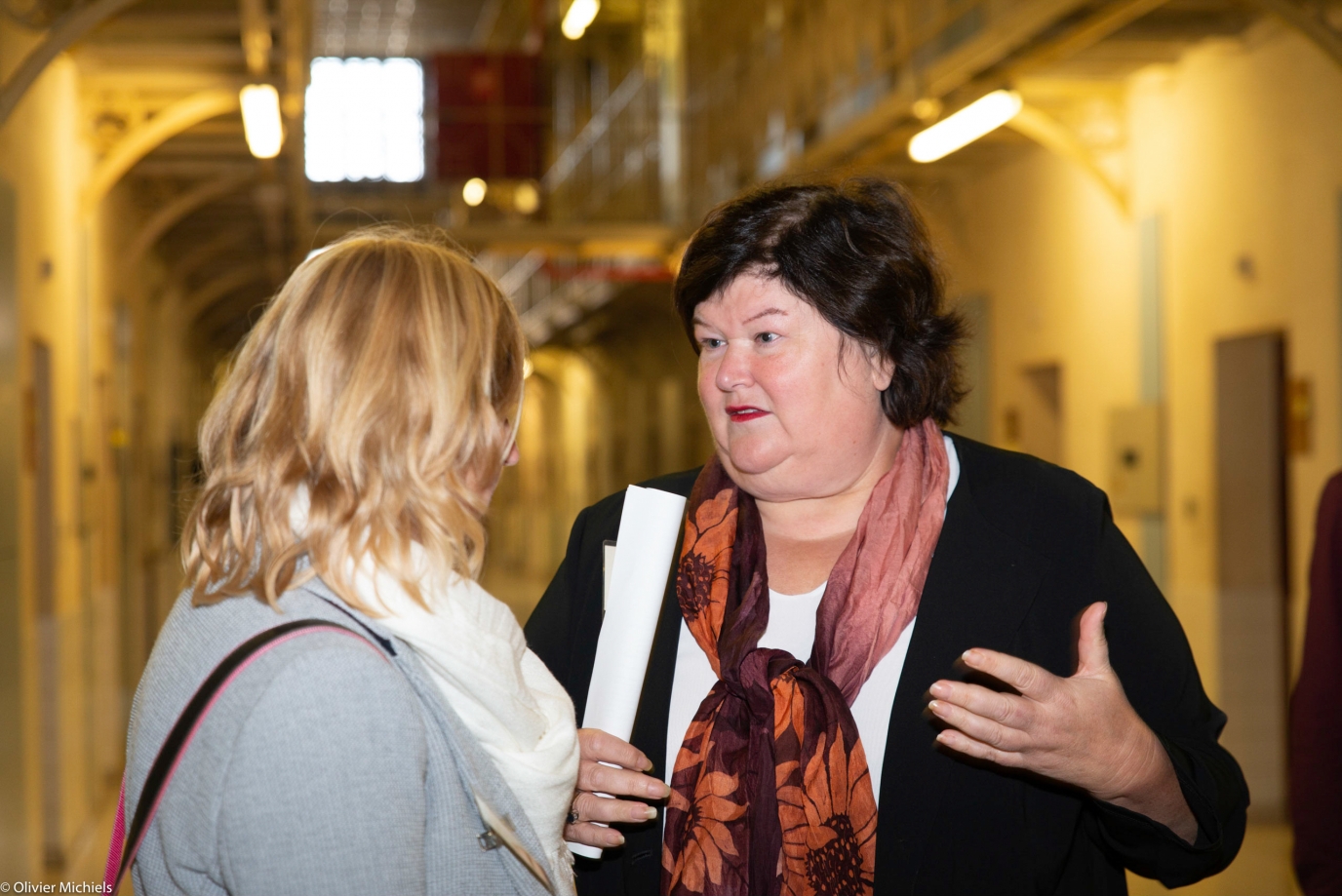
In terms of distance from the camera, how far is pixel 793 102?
34.1 feet

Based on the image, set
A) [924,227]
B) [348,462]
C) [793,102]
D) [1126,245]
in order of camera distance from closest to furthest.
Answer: [348,462] → [924,227] → [1126,245] → [793,102]

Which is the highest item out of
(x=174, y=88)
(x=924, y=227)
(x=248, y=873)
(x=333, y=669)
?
(x=174, y=88)

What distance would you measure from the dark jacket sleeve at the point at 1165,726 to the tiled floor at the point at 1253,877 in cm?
306

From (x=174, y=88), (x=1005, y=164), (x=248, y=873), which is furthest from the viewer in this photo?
(x=1005, y=164)

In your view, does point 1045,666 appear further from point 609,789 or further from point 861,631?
point 609,789

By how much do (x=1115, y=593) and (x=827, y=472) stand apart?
48 cm

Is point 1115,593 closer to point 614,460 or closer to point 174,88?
point 174,88

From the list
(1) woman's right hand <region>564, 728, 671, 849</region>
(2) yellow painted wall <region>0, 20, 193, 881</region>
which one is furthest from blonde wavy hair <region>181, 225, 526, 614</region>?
(2) yellow painted wall <region>0, 20, 193, 881</region>

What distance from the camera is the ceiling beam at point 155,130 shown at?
231 inches

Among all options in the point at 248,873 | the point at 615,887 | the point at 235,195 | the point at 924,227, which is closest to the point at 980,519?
the point at 924,227

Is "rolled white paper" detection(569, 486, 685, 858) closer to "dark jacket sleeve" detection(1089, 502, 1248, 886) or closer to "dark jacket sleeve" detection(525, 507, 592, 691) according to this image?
"dark jacket sleeve" detection(525, 507, 592, 691)

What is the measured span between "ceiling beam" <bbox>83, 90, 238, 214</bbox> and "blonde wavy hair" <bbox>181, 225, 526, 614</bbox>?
16.3 feet

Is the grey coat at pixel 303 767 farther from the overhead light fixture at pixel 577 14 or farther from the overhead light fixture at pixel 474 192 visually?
the overhead light fixture at pixel 474 192

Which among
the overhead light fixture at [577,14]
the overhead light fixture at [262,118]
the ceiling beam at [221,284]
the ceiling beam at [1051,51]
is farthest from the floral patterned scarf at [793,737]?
the ceiling beam at [221,284]
